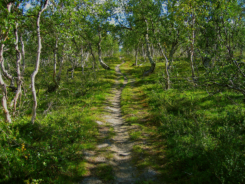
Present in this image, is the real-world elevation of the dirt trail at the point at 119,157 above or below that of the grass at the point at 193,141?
below

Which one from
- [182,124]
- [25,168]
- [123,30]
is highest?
[123,30]

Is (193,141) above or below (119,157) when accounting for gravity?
above

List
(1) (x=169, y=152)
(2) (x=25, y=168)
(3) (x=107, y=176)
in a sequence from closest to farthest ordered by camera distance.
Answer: (2) (x=25, y=168) < (3) (x=107, y=176) < (1) (x=169, y=152)

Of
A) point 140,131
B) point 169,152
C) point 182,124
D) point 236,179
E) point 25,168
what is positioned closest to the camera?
point 236,179

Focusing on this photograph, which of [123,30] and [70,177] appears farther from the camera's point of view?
[123,30]

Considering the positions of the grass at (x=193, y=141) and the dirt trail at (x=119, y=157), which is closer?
the grass at (x=193, y=141)

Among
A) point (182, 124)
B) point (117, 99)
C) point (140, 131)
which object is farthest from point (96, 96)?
point (182, 124)

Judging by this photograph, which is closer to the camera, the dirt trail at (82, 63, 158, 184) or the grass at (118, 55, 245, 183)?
the grass at (118, 55, 245, 183)

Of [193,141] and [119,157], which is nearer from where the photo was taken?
[193,141]

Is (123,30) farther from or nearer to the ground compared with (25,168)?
farther from the ground

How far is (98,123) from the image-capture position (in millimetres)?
10484

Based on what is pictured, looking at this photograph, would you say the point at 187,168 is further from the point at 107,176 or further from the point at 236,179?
the point at 107,176

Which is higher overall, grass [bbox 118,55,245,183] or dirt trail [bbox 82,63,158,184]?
grass [bbox 118,55,245,183]

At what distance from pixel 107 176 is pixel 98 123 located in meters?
4.69
